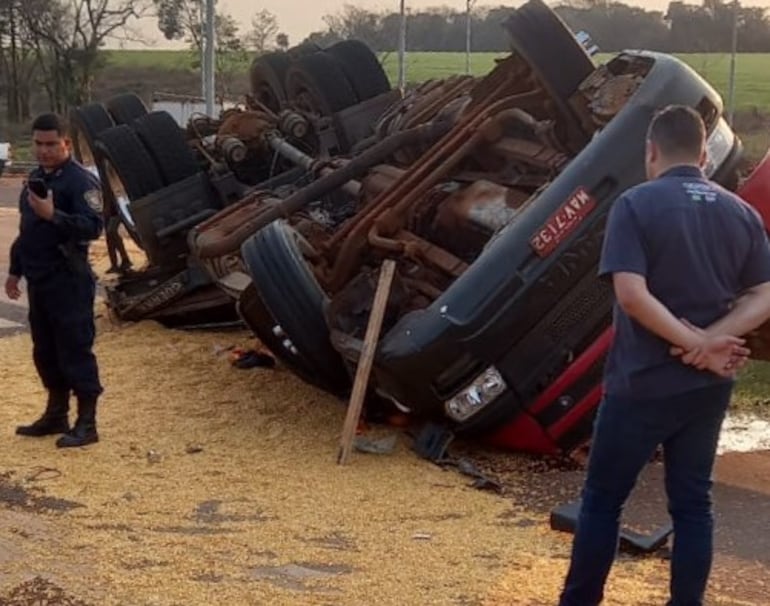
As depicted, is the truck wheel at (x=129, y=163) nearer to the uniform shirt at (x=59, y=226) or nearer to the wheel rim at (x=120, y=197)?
the wheel rim at (x=120, y=197)

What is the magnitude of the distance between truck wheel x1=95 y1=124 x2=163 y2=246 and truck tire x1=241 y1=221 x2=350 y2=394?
306 cm

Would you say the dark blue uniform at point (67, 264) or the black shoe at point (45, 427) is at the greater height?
the dark blue uniform at point (67, 264)

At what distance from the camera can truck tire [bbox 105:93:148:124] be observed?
1142 centimetres

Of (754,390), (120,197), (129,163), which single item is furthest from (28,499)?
(120,197)

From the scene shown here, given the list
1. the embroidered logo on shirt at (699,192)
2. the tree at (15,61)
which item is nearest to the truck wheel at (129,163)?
the embroidered logo on shirt at (699,192)

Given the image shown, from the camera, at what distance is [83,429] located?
6504mm

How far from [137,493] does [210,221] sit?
3.25 m

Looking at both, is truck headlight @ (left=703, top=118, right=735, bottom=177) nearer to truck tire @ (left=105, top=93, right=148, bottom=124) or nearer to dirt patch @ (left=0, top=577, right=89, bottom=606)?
dirt patch @ (left=0, top=577, right=89, bottom=606)

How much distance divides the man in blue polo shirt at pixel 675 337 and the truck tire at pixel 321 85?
6032 millimetres

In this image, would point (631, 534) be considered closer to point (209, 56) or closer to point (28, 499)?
point (28, 499)

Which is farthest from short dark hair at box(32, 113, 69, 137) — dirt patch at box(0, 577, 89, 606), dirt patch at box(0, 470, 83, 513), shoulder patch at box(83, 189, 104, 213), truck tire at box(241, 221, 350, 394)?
dirt patch at box(0, 577, 89, 606)

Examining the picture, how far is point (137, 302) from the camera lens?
9781 millimetres

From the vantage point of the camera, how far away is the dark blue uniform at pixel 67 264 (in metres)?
6.39

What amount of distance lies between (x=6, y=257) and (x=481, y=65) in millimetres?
39557
